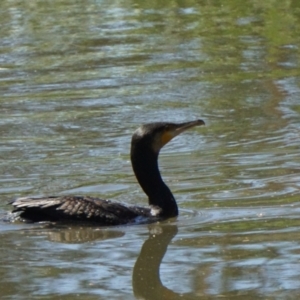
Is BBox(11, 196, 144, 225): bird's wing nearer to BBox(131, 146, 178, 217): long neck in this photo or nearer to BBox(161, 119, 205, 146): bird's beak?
BBox(131, 146, 178, 217): long neck

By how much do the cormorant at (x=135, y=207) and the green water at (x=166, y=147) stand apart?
13 cm

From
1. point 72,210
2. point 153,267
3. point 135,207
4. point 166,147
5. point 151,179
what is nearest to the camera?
point 153,267

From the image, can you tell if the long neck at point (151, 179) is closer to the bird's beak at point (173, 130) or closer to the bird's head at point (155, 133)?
the bird's head at point (155, 133)

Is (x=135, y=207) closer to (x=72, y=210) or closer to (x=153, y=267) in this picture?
(x=72, y=210)

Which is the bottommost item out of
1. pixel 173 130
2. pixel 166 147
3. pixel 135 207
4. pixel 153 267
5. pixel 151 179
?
pixel 166 147

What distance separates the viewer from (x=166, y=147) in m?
12.6

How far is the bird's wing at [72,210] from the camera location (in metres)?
9.09

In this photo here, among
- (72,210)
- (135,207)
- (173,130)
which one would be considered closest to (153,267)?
(72,210)

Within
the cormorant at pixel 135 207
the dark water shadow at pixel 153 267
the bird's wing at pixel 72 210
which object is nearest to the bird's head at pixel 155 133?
the cormorant at pixel 135 207

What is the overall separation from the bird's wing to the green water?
0.12 meters

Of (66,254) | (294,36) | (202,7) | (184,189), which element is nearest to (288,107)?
(184,189)

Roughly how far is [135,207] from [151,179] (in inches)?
12.7

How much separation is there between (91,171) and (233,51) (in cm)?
741

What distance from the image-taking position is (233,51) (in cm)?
1827
